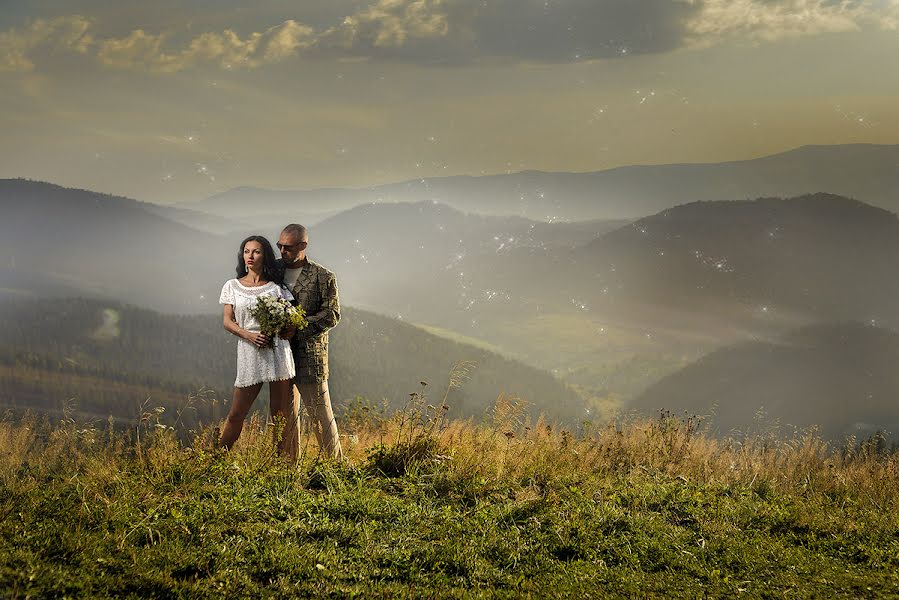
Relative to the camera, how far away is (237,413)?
29.3ft

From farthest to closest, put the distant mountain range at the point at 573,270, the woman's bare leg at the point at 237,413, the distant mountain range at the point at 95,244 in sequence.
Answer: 1. the distant mountain range at the point at 95,244
2. the distant mountain range at the point at 573,270
3. the woman's bare leg at the point at 237,413

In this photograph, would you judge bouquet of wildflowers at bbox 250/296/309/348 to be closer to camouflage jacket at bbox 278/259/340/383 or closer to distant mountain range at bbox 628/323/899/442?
camouflage jacket at bbox 278/259/340/383

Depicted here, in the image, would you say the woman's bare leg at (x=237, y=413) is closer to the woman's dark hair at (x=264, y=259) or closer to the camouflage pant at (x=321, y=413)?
the camouflage pant at (x=321, y=413)

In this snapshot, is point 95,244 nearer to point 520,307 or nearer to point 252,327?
point 520,307

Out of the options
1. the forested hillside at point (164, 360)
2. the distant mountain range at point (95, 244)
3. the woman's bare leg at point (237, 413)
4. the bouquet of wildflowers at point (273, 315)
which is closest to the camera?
the bouquet of wildflowers at point (273, 315)

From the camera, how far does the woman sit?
28.4 feet

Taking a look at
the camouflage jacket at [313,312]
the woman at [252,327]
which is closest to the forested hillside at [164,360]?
the camouflage jacket at [313,312]

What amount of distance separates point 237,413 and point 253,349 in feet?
2.77

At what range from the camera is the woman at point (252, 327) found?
340 inches

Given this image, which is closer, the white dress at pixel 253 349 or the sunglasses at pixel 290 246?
the white dress at pixel 253 349

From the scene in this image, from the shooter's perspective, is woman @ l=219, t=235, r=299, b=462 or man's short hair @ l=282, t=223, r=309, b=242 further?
man's short hair @ l=282, t=223, r=309, b=242

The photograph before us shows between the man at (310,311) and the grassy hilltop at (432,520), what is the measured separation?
0.83m

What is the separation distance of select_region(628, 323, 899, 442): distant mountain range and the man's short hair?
7751 cm

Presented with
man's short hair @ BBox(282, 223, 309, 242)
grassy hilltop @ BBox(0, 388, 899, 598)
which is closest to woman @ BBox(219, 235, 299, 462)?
man's short hair @ BBox(282, 223, 309, 242)
